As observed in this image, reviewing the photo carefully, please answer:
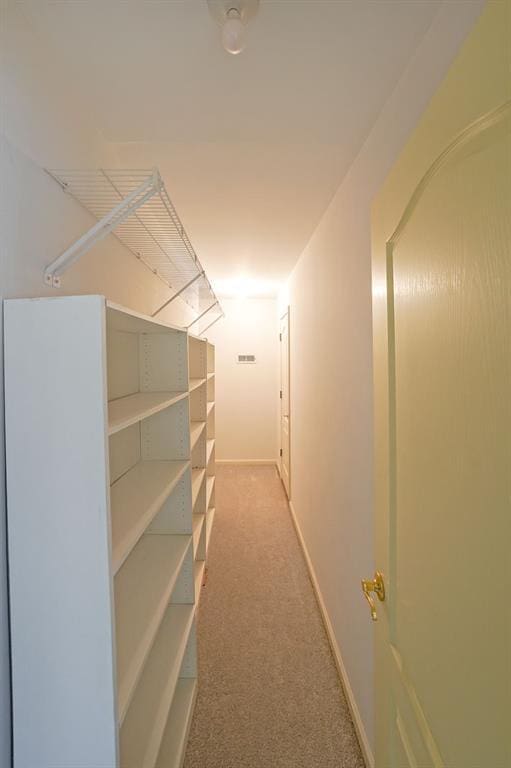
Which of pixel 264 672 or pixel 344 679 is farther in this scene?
pixel 264 672

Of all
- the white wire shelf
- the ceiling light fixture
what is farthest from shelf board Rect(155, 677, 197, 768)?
the ceiling light fixture

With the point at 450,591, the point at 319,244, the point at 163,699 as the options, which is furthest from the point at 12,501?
the point at 319,244

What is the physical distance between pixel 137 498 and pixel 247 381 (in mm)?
4568

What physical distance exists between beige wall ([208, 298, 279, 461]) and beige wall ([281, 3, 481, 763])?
299cm

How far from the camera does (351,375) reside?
1.78 meters

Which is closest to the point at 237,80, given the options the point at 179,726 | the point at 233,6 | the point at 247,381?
the point at 233,6

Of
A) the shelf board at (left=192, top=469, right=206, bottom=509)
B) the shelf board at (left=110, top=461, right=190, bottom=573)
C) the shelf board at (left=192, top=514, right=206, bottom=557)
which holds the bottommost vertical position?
the shelf board at (left=192, top=514, right=206, bottom=557)

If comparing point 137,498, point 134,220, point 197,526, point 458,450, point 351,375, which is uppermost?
point 134,220

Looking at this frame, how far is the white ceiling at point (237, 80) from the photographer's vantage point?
99 centimetres

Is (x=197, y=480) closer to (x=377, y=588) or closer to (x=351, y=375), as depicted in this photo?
(x=351, y=375)

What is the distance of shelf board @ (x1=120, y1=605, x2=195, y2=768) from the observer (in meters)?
1.21

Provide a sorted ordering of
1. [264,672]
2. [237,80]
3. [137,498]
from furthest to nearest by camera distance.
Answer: [264,672] → [137,498] → [237,80]

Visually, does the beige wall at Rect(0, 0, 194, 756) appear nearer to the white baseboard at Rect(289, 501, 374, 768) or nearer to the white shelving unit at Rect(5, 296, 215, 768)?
the white shelving unit at Rect(5, 296, 215, 768)

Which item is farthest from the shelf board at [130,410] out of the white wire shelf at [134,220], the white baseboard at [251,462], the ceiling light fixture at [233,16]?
the white baseboard at [251,462]
